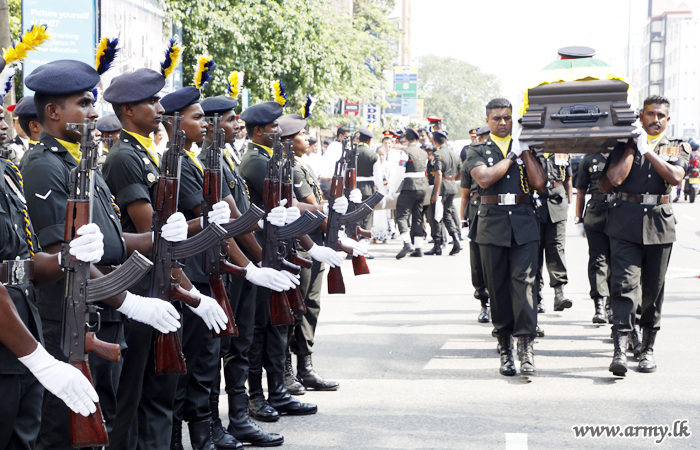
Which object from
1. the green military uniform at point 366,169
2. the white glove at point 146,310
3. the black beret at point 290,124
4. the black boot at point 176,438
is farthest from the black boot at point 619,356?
the green military uniform at point 366,169

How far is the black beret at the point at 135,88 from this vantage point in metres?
4.17

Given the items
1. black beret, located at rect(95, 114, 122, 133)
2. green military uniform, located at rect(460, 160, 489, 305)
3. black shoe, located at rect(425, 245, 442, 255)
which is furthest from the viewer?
black shoe, located at rect(425, 245, 442, 255)

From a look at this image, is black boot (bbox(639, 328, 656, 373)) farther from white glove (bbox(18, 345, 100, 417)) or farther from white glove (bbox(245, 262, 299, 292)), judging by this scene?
white glove (bbox(18, 345, 100, 417))

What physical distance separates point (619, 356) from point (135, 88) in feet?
13.8

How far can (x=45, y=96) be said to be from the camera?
3.54 m

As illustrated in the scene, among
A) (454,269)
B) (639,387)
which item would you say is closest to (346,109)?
(454,269)

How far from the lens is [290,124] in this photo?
20.9ft

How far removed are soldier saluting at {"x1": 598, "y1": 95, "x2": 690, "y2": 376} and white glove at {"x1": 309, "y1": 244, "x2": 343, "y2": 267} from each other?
91.1 inches

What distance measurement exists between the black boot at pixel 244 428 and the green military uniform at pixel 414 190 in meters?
9.87

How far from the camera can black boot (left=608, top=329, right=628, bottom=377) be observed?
6.42 meters

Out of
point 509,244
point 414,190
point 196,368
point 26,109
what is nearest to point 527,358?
point 509,244

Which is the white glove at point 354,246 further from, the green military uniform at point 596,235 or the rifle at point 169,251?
the green military uniform at point 596,235

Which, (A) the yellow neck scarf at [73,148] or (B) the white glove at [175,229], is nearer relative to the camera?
(A) the yellow neck scarf at [73,148]

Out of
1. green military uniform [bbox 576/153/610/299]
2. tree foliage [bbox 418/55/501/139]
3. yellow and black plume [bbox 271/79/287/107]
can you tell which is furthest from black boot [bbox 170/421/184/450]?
tree foliage [bbox 418/55/501/139]
